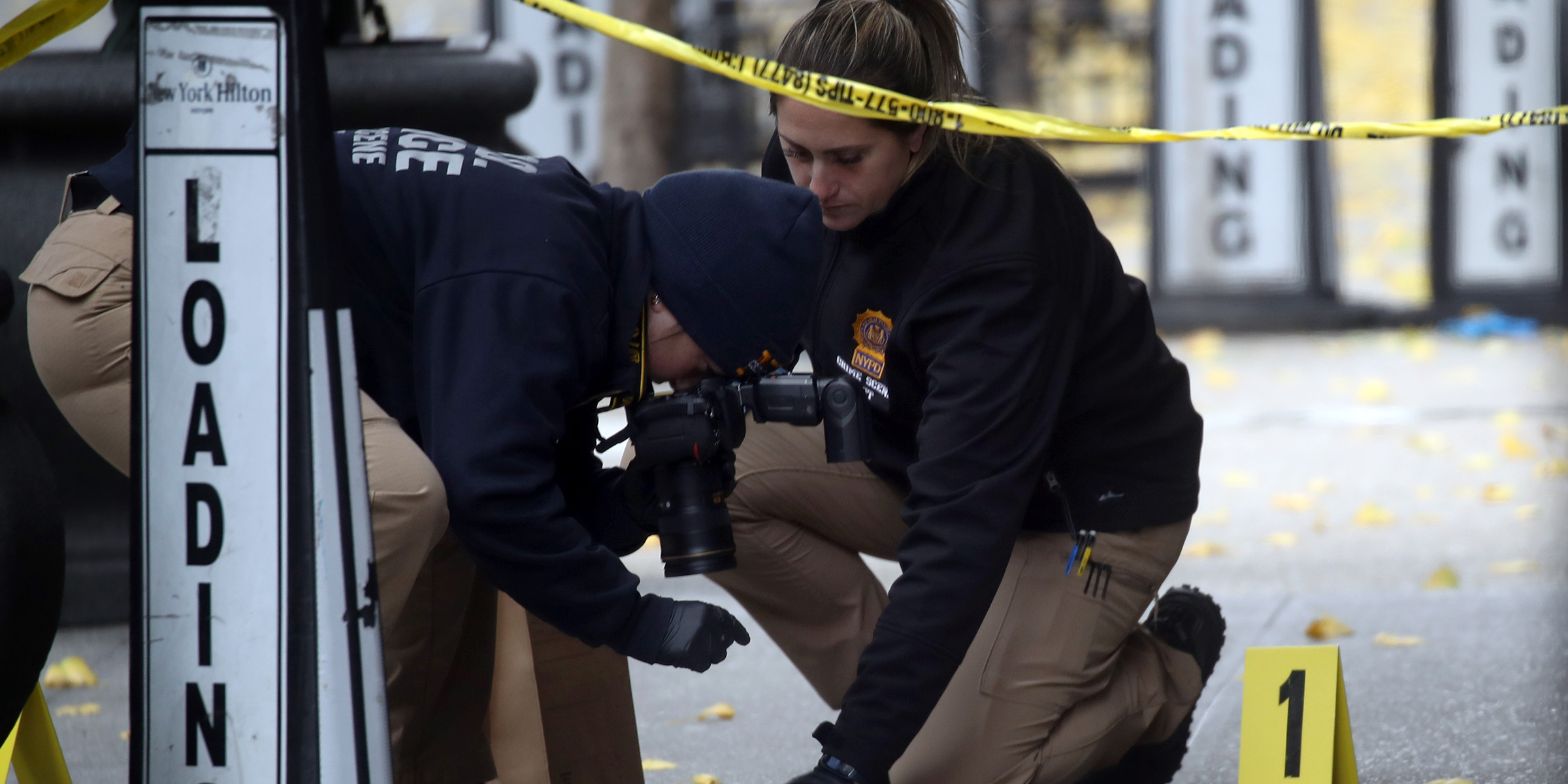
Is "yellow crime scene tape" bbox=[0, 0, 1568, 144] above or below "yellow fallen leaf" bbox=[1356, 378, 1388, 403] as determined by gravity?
above

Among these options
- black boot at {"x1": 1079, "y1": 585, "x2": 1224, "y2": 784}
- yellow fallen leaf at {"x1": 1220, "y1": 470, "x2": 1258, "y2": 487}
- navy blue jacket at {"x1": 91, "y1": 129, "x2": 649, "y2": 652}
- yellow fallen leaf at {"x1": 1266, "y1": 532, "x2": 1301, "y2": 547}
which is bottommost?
yellow fallen leaf at {"x1": 1220, "y1": 470, "x2": 1258, "y2": 487}

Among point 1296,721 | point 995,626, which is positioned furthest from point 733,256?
point 1296,721

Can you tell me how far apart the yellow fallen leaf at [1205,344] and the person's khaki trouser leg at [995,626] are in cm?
561

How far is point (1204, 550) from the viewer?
425cm

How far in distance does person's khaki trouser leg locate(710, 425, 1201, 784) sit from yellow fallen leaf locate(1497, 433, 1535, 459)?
10.9 feet

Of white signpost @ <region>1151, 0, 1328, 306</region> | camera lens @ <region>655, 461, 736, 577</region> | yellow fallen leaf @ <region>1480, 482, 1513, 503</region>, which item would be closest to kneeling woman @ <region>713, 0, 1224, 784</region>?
camera lens @ <region>655, 461, 736, 577</region>

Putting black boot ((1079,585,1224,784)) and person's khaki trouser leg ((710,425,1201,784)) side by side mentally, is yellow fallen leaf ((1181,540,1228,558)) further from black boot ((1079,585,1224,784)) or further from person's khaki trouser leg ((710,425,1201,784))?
person's khaki trouser leg ((710,425,1201,784))

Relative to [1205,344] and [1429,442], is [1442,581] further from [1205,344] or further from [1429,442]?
[1205,344]

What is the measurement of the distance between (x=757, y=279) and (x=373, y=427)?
0.55 metres

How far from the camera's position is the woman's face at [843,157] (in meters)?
2.21

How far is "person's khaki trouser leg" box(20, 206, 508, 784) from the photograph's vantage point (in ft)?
6.36

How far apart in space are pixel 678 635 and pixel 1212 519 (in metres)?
3.11

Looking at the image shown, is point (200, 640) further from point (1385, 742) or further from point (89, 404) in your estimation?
point (1385, 742)

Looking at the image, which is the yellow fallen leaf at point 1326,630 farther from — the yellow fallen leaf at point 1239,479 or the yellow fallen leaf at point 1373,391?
the yellow fallen leaf at point 1373,391
